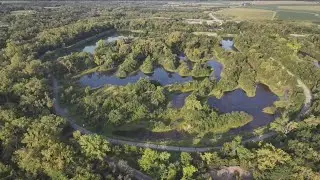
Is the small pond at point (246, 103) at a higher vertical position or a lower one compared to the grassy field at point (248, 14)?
higher

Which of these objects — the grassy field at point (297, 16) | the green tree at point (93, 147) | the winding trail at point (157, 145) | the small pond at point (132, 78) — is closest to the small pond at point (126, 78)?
the small pond at point (132, 78)

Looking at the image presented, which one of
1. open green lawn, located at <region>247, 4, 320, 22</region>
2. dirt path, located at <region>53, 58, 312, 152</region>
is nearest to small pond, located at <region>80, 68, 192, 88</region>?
dirt path, located at <region>53, 58, 312, 152</region>

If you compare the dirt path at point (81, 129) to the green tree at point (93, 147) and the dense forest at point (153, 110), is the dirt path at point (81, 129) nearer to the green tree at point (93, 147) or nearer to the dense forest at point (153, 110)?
the dense forest at point (153, 110)

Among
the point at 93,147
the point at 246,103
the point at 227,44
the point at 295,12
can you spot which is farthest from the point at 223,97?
the point at 295,12

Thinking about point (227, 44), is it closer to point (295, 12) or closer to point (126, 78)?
point (126, 78)

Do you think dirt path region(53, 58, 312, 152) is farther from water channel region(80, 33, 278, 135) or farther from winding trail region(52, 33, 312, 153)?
water channel region(80, 33, 278, 135)

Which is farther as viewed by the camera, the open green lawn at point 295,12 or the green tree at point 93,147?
the open green lawn at point 295,12

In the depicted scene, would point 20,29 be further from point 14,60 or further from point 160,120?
point 160,120
